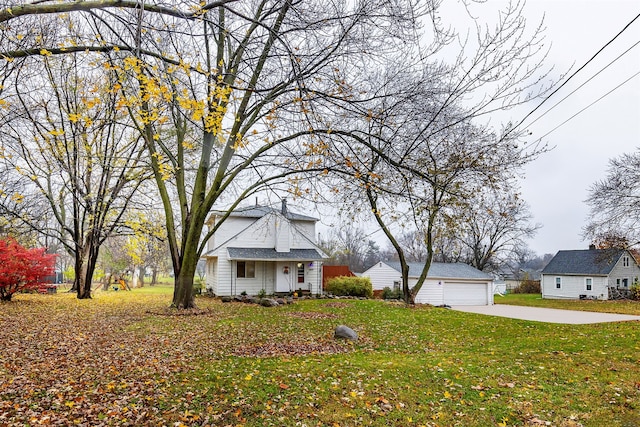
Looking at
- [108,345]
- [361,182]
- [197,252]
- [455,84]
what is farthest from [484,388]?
[197,252]

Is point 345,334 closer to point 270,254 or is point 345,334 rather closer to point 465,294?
Answer: point 270,254

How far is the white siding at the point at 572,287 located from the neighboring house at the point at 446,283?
12585 mm

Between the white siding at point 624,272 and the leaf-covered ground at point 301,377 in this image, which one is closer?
the leaf-covered ground at point 301,377

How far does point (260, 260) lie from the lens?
886 inches

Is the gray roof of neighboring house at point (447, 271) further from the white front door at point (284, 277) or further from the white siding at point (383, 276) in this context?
the white front door at point (284, 277)

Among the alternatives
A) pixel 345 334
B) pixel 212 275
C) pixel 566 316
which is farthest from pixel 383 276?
pixel 345 334

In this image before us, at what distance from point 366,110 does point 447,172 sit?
207 centimetres

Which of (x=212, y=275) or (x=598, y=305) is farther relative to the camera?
(x=598, y=305)

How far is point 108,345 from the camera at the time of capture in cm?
732

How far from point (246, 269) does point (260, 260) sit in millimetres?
1456

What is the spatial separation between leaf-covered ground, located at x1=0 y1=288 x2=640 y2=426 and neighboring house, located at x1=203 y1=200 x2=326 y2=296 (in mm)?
13129

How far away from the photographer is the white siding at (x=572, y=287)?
33375 mm

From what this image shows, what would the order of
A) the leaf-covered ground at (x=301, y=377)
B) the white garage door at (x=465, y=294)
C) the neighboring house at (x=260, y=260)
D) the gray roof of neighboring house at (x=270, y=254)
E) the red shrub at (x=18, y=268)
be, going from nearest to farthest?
the leaf-covered ground at (x=301, y=377) → the red shrub at (x=18, y=268) → the gray roof of neighboring house at (x=270, y=254) → the neighboring house at (x=260, y=260) → the white garage door at (x=465, y=294)

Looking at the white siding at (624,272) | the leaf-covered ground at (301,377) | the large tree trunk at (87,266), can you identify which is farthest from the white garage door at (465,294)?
the large tree trunk at (87,266)
